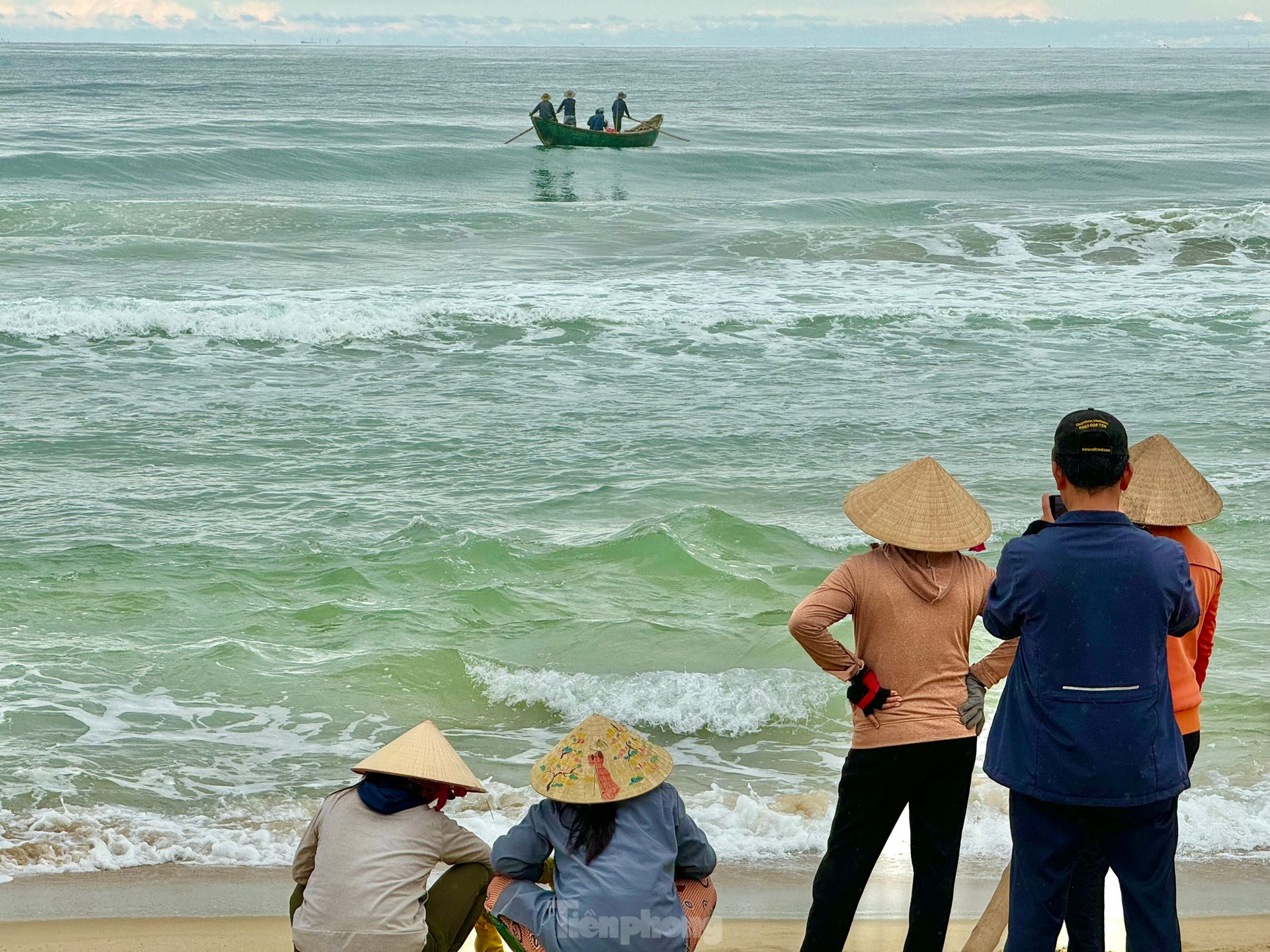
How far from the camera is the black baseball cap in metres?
2.37

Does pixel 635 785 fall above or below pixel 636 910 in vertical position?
above

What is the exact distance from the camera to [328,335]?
13539 mm

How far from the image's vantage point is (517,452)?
971 cm

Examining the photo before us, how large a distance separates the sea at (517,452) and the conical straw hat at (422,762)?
1.73 meters

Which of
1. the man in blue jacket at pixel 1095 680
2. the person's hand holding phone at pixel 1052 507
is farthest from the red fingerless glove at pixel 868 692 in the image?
the person's hand holding phone at pixel 1052 507

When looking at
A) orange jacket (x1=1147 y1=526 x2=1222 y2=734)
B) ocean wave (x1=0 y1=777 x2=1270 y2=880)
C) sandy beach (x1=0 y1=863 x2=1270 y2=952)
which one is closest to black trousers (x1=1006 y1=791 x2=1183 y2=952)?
orange jacket (x1=1147 y1=526 x2=1222 y2=734)

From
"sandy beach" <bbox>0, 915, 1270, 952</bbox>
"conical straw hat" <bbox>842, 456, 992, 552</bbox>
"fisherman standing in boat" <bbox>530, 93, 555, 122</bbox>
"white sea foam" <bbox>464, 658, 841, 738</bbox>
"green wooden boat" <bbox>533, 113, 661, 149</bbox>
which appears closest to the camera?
"conical straw hat" <bbox>842, 456, 992, 552</bbox>

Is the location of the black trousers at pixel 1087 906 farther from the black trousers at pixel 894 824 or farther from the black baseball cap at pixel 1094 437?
the black baseball cap at pixel 1094 437

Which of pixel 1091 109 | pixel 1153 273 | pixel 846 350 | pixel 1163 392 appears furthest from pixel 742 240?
pixel 1091 109

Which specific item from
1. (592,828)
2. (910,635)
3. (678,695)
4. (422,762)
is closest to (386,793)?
(422,762)

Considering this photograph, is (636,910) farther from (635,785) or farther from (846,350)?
(846,350)

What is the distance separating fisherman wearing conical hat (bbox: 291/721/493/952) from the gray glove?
108 cm

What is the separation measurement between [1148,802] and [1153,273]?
1744cm

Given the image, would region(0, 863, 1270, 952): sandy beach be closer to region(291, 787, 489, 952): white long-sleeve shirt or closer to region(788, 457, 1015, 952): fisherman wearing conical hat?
region(788, 457, 1015, 952): fisherman wearing conical hat
